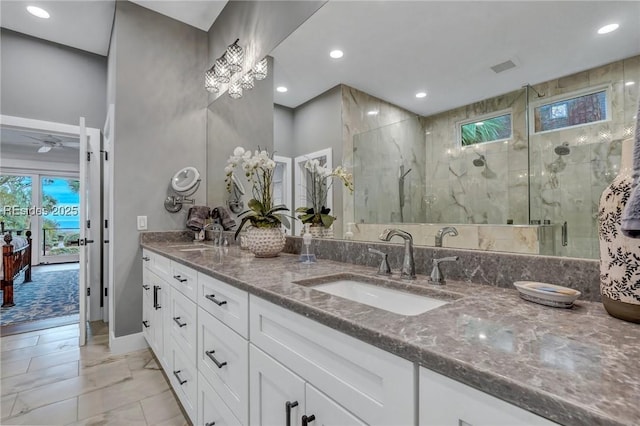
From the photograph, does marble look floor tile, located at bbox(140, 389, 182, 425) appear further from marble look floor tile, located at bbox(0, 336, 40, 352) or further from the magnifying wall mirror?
marble look floor tile, located at bbox(0, 336, 40, 352)

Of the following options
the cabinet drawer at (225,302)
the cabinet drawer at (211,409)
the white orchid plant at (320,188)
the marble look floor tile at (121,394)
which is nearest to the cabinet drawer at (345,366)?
the cabinet drawer at (225,302)

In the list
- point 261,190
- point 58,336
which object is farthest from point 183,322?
point 58,336

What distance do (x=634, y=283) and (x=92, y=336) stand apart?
368cm

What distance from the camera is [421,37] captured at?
1244 millimetres

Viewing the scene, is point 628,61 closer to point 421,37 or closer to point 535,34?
point 535,34

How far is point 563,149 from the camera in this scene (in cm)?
88

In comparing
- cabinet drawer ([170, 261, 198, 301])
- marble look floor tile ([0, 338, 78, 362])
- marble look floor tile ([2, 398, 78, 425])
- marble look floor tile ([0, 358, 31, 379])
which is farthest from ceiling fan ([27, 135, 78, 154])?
cabinet drawer ([170, 261, 198, 301])

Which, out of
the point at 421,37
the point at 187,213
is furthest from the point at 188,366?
the point at 421,37

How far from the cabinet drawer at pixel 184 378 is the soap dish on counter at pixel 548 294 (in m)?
1.39

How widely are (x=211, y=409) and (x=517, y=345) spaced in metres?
1.25

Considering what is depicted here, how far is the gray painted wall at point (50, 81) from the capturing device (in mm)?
2760

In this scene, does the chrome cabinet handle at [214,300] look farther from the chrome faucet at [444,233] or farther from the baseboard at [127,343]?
the baseboard at [127,343]

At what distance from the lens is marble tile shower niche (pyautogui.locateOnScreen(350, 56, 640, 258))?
0.80m

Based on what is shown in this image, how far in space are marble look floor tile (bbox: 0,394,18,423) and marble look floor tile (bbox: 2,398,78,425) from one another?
2.5 inches
